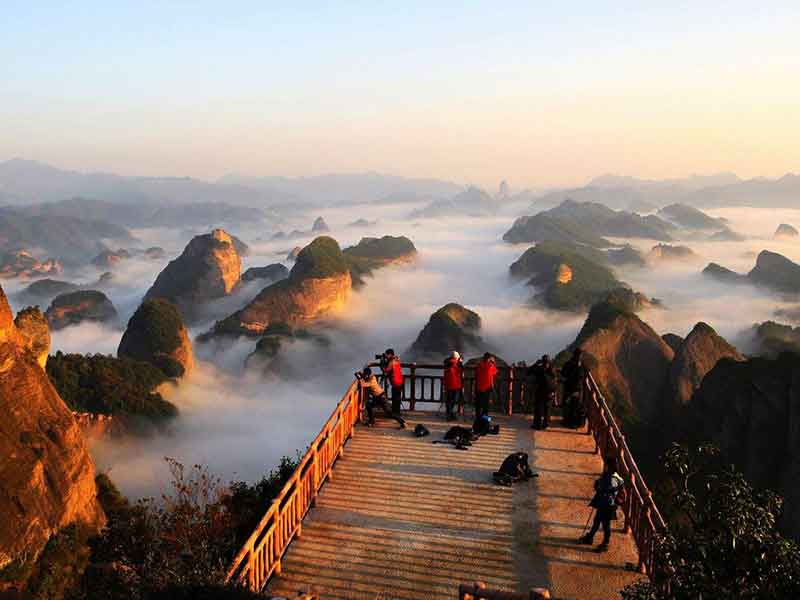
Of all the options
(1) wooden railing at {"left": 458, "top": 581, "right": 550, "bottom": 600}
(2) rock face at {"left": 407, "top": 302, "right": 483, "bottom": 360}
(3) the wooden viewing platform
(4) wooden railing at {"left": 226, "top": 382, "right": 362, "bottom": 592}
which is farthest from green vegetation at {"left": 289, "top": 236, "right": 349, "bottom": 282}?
(1) wooden railing at {"left": 458, "top": 581, "right": 550, "bottom": 600}

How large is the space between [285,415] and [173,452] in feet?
111

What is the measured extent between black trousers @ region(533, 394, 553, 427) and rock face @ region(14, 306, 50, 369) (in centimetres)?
4006

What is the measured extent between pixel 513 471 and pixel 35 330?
44211 mm

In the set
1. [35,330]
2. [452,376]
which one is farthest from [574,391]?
[35,330]

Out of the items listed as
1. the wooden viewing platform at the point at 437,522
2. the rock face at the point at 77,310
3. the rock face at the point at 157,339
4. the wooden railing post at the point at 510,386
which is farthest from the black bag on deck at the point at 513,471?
the rock face at the point at 77,310

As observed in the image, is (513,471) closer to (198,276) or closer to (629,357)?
(629,357)

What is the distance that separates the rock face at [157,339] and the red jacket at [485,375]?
98748 millimetres

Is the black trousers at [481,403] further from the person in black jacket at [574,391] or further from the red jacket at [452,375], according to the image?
the person in black jacket at [574,391]

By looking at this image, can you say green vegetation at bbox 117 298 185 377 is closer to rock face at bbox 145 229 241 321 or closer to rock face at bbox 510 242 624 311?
rock face at bbox 145 229 241 321

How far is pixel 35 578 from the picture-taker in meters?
32.1

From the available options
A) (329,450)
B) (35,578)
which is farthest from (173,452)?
(329,450)

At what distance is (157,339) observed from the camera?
108750mm

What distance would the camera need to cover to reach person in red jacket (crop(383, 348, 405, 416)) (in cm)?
1592

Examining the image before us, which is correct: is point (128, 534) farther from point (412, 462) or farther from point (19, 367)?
point (412, 462)
